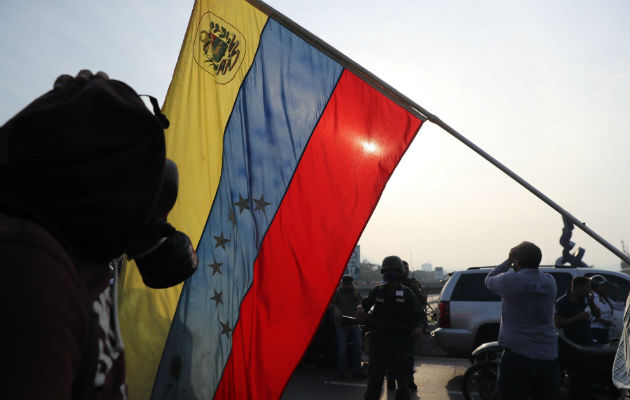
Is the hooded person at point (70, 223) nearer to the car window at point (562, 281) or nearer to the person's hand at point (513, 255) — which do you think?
the person's hand at point (513, 255)

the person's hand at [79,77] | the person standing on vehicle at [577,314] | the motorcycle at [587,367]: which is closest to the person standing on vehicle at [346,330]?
the motorcycle at [587,367]

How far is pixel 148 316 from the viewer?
264 cm

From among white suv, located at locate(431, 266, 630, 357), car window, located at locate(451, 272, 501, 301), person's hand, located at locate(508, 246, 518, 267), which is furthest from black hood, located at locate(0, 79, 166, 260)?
car window, located at locate(451, 272, 501, 301)

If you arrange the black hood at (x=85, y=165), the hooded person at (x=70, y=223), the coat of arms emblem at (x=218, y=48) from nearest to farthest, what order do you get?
the hooded person at (x=70, y=223) → the black hood at (x=85, y=165) → the coat of arms emblem at (x=218, y=48)

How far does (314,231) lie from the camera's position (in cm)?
285

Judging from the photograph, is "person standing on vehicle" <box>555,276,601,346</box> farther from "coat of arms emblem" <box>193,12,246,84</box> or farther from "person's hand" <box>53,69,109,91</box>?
"person's hand" <box>53,69,109,91</box>

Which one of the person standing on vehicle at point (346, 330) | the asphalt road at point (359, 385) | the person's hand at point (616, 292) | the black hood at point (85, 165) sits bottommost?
the asphalt road at point (359, 385)

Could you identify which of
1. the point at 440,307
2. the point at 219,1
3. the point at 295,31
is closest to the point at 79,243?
the point at 295,31

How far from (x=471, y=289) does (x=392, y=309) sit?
11.8 feet

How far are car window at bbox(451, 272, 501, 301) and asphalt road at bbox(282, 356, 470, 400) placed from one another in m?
1.54

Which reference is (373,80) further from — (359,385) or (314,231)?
(359,385)

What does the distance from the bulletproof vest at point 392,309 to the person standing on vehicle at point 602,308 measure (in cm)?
339

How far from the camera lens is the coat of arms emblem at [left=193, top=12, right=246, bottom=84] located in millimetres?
3072

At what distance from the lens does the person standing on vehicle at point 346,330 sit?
8305mm
